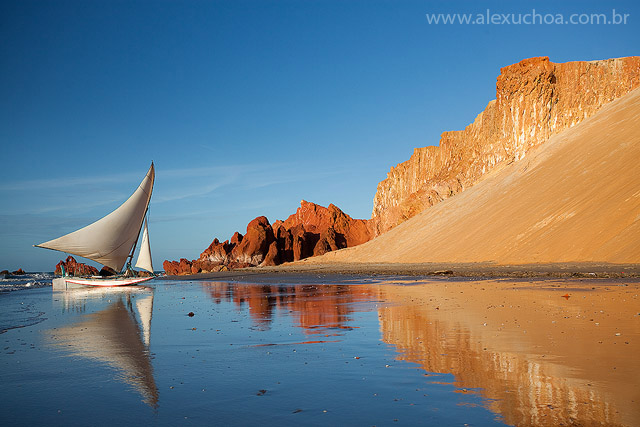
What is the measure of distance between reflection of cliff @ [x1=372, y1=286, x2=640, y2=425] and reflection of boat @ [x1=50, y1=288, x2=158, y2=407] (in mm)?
4051

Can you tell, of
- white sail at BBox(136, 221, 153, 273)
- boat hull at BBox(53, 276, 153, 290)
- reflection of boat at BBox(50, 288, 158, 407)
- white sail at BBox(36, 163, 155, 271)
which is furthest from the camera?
white sail at BBox(136, 221, 153, 273)

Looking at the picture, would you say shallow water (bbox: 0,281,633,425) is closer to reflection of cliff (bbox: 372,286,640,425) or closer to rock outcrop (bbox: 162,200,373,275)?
reflection of cliff (bbox: 372,286,640,425)

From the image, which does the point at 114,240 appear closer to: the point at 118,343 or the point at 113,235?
the point at 113,235

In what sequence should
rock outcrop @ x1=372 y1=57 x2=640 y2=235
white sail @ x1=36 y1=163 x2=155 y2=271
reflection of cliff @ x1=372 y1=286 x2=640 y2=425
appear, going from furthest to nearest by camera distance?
rock outcrop @ x1=372 y1=57 x2=640 y2=235 → white sail @ x1=36 y1=163 x2=155 y2=271 → reflection of cliff @ x1=372 y1=286 x2=640 y2=425

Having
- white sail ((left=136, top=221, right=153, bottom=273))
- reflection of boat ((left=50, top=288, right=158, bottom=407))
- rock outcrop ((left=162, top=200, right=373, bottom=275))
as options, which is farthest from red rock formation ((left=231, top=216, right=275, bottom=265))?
reflection of boat ((left=50, top=288, right=158, bottom=407))

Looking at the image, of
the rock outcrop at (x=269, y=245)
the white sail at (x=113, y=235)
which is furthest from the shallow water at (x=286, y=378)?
the rock outcrop at (x=269, y=245)

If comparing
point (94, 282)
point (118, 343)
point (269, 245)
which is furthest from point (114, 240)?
point (269, 245)

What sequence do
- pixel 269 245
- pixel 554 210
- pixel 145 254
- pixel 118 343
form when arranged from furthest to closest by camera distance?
pixel 269 245
pixel 554 210
pixel 145 254
pixel 118 343

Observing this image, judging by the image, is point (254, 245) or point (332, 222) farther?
point (332, 222)

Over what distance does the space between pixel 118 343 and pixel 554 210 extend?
145 feet

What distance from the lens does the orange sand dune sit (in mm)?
36156

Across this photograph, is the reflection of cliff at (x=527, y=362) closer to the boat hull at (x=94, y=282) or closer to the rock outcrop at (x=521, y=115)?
the boat hull at (x=94, y=282)

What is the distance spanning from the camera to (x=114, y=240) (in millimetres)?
34406

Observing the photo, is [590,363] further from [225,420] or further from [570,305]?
[570,305]
